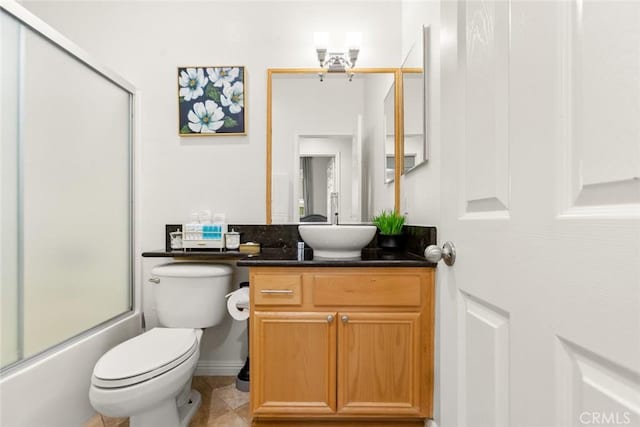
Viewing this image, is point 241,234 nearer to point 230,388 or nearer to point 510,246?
point 230,388

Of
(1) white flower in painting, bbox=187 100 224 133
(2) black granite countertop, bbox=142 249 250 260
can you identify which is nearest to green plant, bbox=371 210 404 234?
(2) black granite countertop, bbox=142 249 250 260

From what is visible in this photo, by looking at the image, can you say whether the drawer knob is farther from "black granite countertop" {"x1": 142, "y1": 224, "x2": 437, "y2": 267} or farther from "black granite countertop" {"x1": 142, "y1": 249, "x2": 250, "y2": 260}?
"black granite countertop" {"x1": 142, "y1": 249, "x2": 250, "y2": 260}

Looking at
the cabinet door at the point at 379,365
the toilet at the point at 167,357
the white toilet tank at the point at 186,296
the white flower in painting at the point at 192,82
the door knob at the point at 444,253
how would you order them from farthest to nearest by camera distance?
the white flower in painting at the point at 192,82 < the white toilet tank at the point at 186,296 < the cabinet door at the point at 379,365 < the toilet at the point at 167,357 < the door knob at the point at 444,253

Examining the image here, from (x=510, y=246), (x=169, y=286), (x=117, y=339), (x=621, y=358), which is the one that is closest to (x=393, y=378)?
(x=510, y=246)

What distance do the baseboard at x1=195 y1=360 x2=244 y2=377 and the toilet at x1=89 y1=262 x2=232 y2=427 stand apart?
0.24 m

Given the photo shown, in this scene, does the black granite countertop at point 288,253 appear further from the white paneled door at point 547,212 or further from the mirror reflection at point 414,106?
the white paneled door at point 547,212

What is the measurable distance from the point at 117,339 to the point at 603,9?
7.35 feet

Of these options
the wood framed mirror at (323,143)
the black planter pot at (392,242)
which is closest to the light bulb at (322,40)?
the wood framed mirror at (323,143)

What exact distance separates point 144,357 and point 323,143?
139cm

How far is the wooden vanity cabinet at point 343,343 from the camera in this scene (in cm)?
132

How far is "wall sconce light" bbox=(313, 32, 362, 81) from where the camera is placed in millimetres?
1852

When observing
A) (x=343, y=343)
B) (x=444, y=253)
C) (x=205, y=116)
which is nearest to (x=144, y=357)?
(x=343, y=343)

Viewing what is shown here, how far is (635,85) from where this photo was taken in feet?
1.17

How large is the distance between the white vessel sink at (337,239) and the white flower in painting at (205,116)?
95 centimetres
